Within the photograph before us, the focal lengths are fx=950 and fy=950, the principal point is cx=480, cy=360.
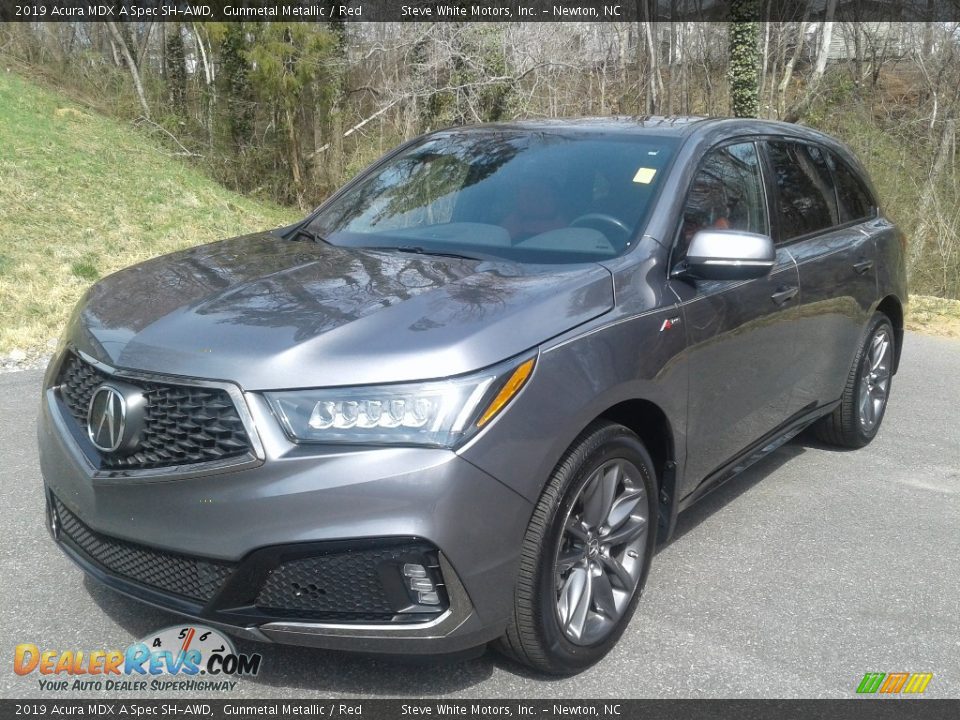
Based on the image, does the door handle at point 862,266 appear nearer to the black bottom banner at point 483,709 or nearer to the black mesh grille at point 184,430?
the black bottom banner at point 483,709

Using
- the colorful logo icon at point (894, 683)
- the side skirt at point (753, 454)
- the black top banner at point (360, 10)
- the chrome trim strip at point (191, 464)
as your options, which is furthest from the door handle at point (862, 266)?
the black top banner at point (360, 10)

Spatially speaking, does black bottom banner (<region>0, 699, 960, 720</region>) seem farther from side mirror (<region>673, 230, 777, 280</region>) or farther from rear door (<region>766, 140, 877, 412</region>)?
rear door (<region>766, 140, 877, 412</region>)

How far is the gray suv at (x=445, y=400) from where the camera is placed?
8.35 ft

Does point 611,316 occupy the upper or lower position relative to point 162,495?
upper

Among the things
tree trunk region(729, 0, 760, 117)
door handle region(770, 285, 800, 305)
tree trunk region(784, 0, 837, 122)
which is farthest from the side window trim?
tree trunk region(784, 0, 837, 122)

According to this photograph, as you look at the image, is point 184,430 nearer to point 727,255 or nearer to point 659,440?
point 659,440

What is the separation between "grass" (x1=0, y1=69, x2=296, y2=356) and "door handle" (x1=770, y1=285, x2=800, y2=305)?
5843mm

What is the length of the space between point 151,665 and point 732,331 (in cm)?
243

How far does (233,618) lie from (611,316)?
149cm

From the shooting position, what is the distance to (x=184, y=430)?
104 inches

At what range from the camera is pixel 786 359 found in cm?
429

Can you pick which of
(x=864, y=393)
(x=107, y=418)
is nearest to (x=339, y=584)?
(x=107, y=418)

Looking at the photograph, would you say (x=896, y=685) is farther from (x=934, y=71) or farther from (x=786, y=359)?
(x=934, y=71)

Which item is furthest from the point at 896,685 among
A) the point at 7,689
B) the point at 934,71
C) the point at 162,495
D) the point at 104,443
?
the point at 934,71
